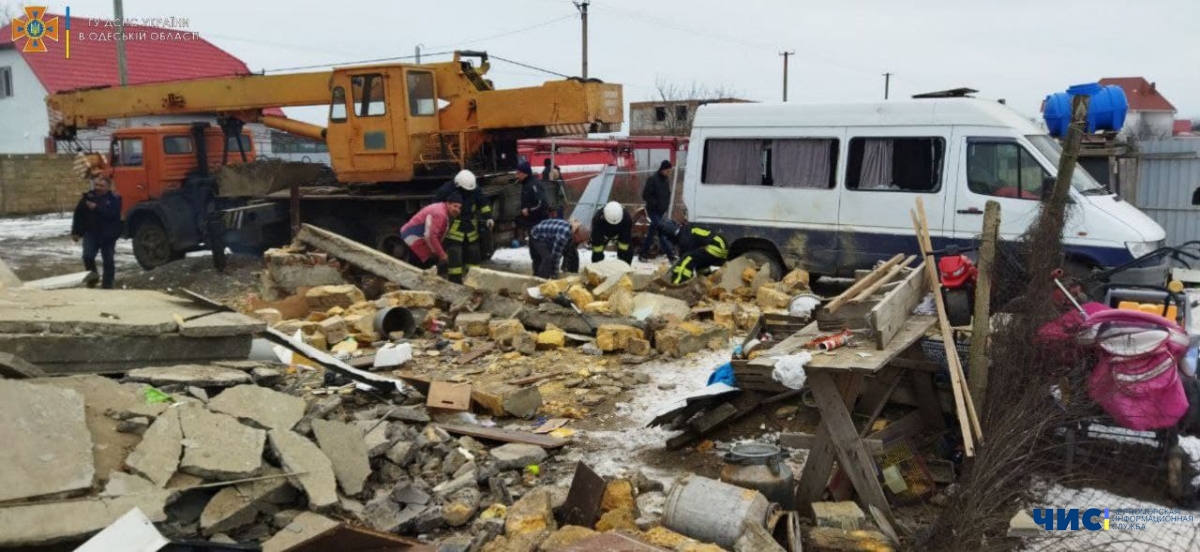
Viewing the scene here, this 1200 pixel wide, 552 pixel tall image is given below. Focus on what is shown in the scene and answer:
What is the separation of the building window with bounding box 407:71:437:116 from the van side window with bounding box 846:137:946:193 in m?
5.91

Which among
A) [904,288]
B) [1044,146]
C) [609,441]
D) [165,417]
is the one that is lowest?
[609,441]

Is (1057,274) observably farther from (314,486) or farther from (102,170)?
(102,170)

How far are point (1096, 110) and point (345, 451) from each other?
1065 centimetres

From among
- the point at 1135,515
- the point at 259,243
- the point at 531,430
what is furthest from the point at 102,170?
the point at 1135,515

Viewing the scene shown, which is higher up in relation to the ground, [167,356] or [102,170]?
[102,170]

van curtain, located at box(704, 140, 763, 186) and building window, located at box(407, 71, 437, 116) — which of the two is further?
building window, located at box(407, 71, 437, 116)

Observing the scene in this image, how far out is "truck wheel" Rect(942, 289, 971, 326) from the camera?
17.4 ft

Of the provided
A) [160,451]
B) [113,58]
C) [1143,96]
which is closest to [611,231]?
[160,451]

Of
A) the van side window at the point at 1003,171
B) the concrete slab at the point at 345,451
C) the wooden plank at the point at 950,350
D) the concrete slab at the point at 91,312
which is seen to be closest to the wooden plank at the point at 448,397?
the concrete slab at the point at 345,451

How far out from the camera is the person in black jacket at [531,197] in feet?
41.3

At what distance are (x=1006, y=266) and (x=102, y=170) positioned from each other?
1325 centimetres

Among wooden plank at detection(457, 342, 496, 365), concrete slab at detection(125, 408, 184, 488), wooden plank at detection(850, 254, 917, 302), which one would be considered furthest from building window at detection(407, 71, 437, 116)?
concrete slab at detection(125, 408, 184, 488)

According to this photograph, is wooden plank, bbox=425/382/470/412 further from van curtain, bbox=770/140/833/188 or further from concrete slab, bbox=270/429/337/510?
van curtain, bbox=770/140/833/188

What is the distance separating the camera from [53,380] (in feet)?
15.8
